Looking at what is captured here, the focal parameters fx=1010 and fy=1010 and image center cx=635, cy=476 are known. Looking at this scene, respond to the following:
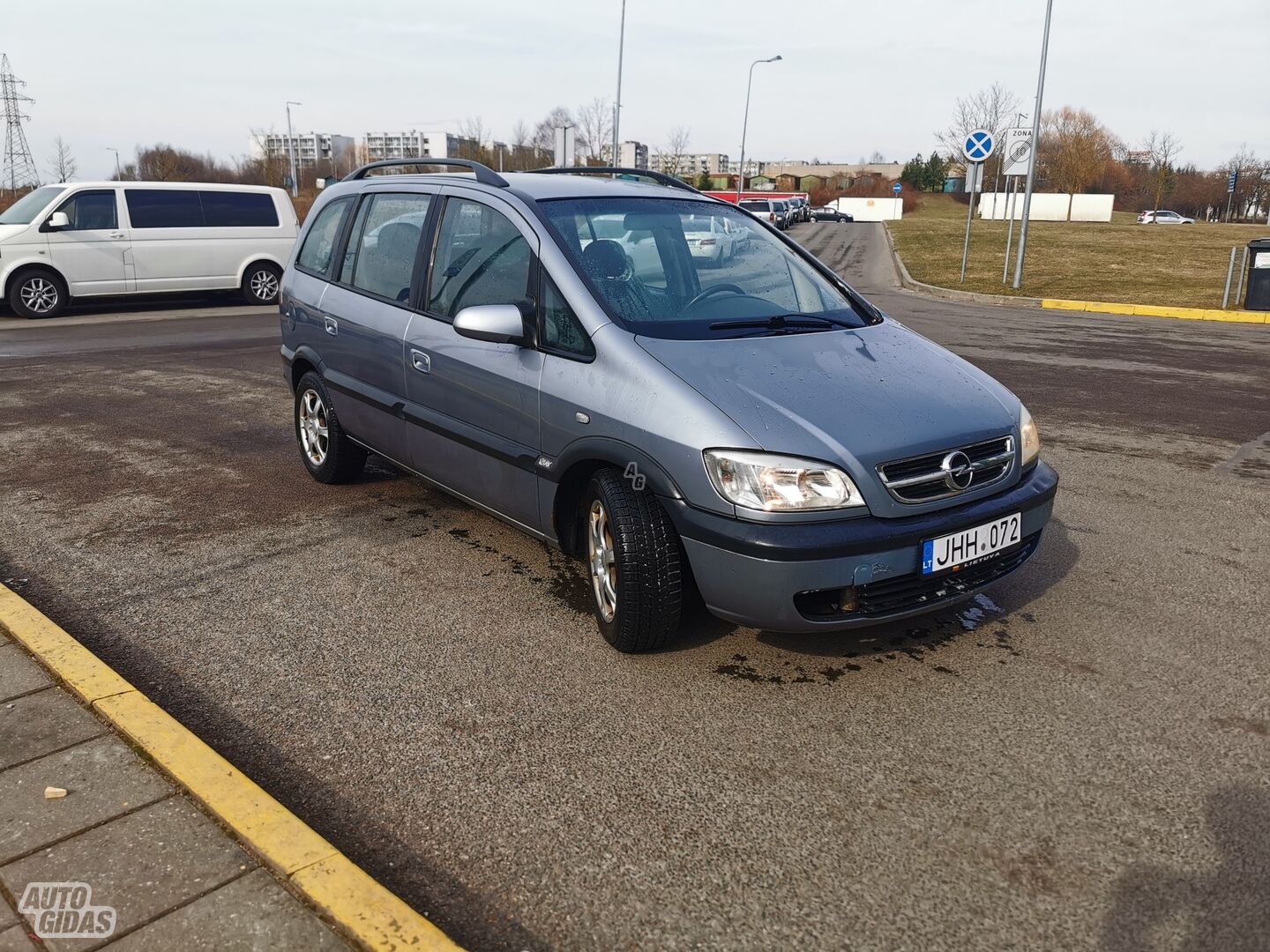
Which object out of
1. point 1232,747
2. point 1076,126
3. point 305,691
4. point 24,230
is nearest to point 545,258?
point 305,691

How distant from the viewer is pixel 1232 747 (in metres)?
3.11

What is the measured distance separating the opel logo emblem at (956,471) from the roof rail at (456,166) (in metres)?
2.33

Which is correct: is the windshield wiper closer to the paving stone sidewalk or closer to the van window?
the paving stone sidewalk

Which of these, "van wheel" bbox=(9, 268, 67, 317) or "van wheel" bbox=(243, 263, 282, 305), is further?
"van wheel" bbox=(243, 263, 282, 305)

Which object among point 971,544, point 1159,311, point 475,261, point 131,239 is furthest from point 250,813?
point 1159,311

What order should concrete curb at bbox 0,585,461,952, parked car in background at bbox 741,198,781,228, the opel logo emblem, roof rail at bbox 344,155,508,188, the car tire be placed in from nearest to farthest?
concrete curb at bbox 0,585,461,952, the opel logo emblem, roof rail at bbox 344,155,508,188, the car tire, parked car in background at bbox 741,198,781,228

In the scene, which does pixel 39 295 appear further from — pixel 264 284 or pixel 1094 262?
pixel 1094 262

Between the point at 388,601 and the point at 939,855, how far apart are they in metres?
2.50

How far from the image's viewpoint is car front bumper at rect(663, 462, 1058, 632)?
127 inches

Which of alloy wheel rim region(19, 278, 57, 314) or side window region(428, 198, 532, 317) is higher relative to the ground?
side window region(428, 198, 532, 317)

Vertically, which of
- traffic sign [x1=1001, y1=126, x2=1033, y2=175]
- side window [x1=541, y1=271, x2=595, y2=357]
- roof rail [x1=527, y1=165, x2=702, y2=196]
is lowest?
side window [x1=541, y1=271, x2=595, y2=357]

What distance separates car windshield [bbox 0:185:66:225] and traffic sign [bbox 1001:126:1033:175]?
16491 mm

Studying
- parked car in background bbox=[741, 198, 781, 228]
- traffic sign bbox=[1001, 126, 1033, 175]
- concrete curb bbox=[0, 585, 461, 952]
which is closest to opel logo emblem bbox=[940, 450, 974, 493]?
concrete curb bbox=[0, 585, 461, 952]

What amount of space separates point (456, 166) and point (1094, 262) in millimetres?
26528
